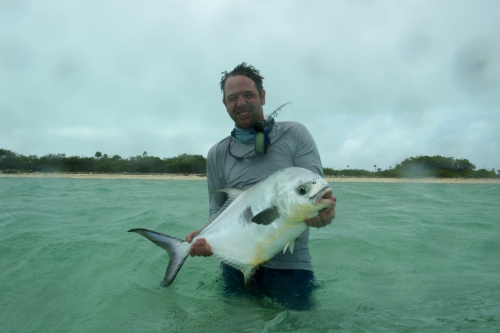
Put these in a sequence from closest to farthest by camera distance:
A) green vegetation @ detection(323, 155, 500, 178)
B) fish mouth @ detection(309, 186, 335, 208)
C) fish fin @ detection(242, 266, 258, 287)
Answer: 1. fish mouth @ detection(309, 186, 335, 208)
2. fish fin @ detection(242, 266, 258, 287)
3. green vegetation @ detection(323, 155, 500, 178)

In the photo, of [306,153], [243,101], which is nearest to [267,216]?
[306,153]

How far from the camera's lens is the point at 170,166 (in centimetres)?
4566

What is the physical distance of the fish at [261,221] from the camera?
243 centimetres

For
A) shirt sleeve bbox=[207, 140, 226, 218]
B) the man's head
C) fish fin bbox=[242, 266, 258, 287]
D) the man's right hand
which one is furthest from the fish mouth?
shirt sleeve bbox=[207, 140, 226, 218]

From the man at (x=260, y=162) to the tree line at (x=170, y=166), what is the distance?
131 feet

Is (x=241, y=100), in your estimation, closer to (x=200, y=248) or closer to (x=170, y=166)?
(x=200, y=248)

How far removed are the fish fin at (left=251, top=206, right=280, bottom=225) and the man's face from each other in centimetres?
108

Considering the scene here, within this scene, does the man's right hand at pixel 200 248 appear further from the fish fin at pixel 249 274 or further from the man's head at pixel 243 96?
the man's head at pixel 243 96

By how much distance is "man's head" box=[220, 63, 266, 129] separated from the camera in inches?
131

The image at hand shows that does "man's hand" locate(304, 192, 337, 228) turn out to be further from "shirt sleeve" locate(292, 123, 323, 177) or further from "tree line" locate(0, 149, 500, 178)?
"tree line" locate(0, 149, 500, 178)

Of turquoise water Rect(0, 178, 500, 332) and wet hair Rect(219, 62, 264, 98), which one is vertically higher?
wet hair Rect(219, 62, 264, 98)

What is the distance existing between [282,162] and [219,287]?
169 cm

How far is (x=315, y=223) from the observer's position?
2.45 meters

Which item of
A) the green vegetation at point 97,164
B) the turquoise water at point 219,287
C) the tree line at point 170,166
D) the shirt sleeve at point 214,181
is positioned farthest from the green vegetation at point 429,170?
the shirt sleeve at point 214,181
